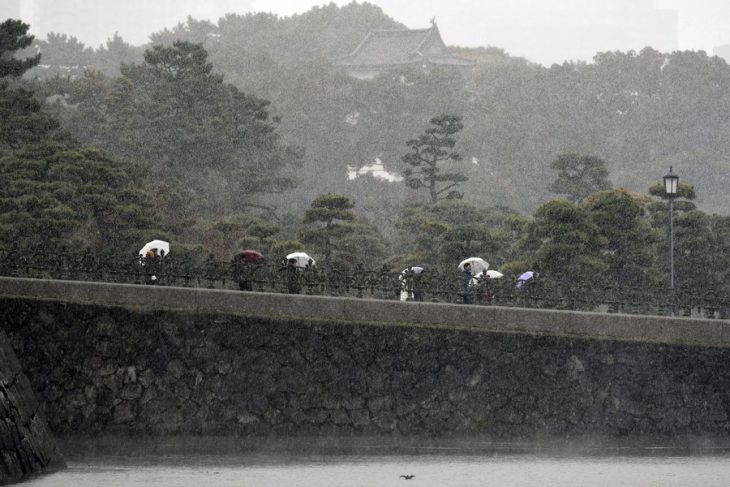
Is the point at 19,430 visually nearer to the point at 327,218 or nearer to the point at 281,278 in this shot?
the point at 281,278

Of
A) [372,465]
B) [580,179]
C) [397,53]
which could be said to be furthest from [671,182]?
[397,53]

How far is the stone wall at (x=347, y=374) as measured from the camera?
18.0 m

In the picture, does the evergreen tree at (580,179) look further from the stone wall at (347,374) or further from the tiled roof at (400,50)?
the tiled roof at (400,50)

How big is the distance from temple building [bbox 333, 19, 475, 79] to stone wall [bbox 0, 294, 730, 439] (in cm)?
5975

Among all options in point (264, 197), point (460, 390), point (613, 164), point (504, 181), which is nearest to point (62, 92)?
point (264, 197)

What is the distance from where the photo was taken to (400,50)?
83.2 metres

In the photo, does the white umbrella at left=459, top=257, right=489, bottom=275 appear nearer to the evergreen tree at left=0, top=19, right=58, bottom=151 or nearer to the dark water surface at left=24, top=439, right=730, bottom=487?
the dark water surface at left=24, top=439, right=730, bottom=487

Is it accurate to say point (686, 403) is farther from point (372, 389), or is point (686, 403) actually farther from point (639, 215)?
point (639, 215)

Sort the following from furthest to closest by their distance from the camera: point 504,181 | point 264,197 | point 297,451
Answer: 1. point 504,181
2. point 264,197
3. point 297,451

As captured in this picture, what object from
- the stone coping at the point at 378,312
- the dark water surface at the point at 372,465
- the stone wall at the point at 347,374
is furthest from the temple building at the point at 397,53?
the dark water surface at the point at 372,465

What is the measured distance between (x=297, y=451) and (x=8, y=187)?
1347 cm

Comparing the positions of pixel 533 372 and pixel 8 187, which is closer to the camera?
pixel 533 372

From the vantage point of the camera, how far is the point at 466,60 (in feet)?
273

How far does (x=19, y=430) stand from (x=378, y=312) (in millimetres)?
5182
